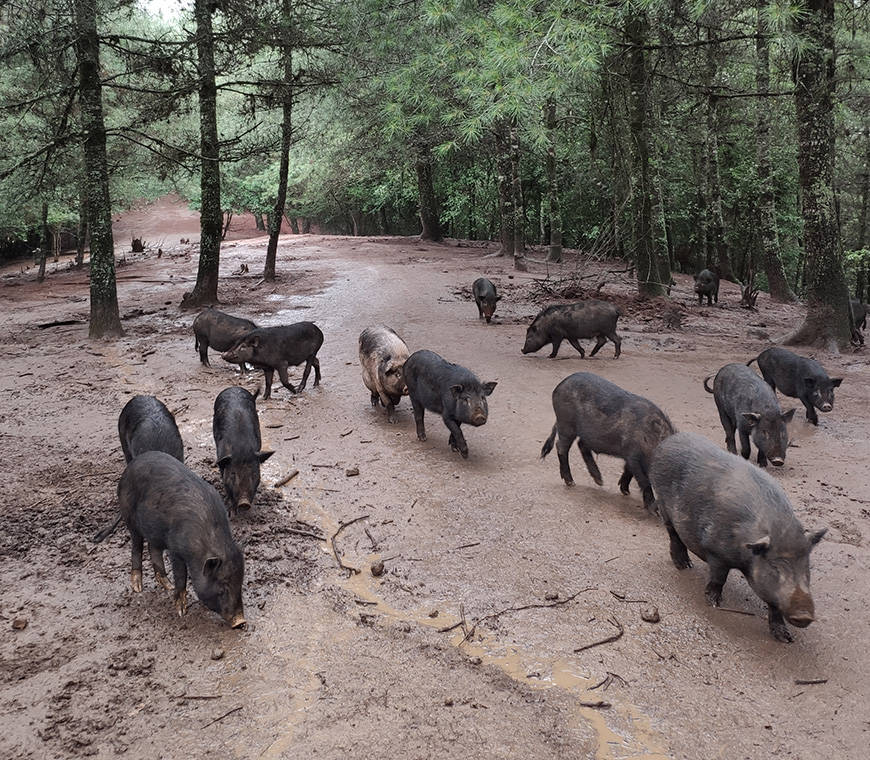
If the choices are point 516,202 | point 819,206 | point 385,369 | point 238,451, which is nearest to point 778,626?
point 238,451

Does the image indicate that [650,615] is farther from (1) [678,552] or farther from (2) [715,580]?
(1) [678,552]

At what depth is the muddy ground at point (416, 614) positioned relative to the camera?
3.82 metres

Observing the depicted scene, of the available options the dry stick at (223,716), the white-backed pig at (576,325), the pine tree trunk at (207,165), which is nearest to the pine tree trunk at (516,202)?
the pine tree trunk at (207,165)

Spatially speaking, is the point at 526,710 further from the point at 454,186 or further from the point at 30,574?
the point at 454,186

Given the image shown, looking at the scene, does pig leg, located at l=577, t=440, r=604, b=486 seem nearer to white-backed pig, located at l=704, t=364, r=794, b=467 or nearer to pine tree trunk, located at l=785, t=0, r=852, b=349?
white-backed pig, located at l=704, t=364, r=794, b=467

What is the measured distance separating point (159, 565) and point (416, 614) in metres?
1.89

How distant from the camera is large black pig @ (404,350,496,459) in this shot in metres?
7.71

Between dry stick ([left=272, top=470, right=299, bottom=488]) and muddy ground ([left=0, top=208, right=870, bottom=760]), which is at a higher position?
dry stick ([left=272, top=470, right=299, bottom=488])

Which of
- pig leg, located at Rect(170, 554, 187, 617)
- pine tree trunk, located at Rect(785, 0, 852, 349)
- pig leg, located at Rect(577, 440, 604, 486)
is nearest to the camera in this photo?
pig leg, located at Rect(170, 554, 187, 617)

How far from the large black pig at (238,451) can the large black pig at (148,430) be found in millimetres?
419

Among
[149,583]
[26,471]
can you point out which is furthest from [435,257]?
[149,583]

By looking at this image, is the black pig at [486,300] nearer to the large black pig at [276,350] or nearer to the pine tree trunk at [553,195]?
the large black pig at [276,350]

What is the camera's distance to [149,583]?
5.34m

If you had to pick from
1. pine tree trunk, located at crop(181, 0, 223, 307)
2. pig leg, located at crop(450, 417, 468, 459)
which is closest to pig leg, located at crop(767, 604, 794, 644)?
pig leg, located at crop(450, 417, 468, 459)
